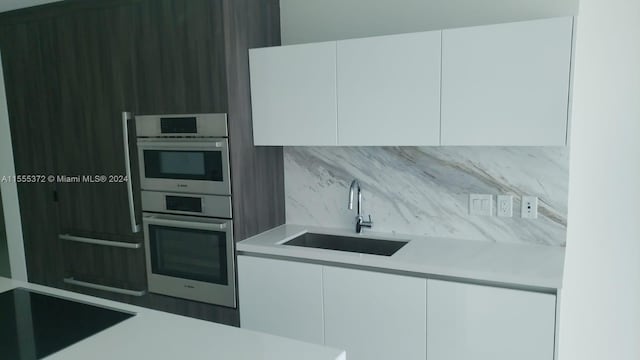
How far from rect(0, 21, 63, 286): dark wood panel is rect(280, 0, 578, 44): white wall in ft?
5.19

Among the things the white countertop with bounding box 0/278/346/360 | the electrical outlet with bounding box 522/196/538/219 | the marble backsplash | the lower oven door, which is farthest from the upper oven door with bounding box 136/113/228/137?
the electrical outlet with bounding box 522/196/538/219

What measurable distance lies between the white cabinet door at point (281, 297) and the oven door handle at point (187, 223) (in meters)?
0.21

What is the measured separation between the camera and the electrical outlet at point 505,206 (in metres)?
2.39

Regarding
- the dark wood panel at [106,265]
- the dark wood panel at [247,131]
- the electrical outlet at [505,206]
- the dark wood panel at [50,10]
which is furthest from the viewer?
the dark wood panel at [106,265]

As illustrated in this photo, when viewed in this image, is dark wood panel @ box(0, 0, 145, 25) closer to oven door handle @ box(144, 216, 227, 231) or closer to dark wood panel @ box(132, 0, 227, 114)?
dark wood panel @ box(132, 0, 227, 114)

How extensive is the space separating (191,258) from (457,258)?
1.47 metres

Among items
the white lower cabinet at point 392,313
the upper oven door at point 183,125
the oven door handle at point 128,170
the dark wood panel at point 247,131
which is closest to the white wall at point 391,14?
the dark wood panel at point 247,131

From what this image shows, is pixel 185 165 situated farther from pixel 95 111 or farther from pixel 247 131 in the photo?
pixel 95 111

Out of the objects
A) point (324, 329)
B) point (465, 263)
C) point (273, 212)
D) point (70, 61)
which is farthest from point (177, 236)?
point (465, 263)

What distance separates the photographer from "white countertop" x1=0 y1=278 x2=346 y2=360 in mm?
1230

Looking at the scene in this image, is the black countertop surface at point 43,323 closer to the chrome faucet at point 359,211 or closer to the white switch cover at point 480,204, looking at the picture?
the chrome faucet at point 359,211

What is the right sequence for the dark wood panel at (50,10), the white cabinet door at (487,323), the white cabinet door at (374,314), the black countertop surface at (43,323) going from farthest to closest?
the dark wood panel at (50,10) < the white cabinet door at (374,314) < the white cabinet door at (487,323) < the black countertop surface at (43,323)

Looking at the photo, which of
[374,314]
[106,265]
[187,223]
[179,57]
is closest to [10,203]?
[106,265]

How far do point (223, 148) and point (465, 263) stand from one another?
1.34 m
